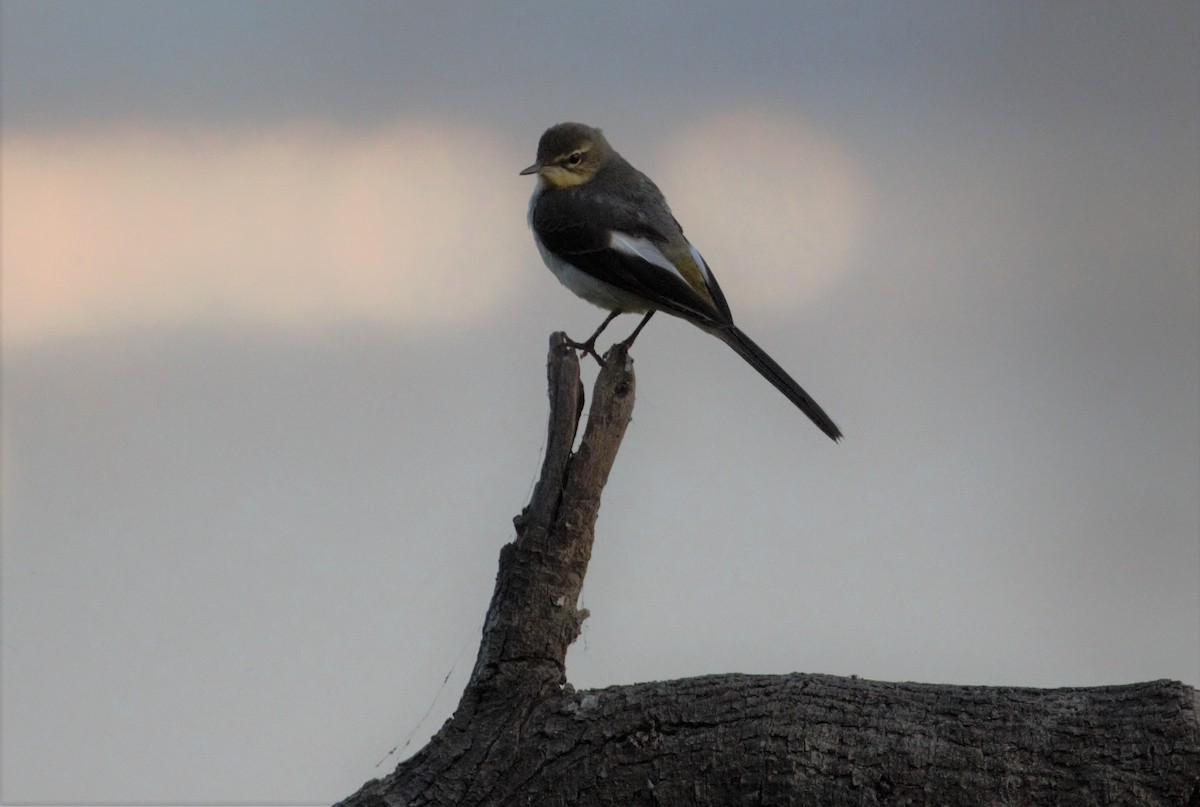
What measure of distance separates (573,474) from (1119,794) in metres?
1.68

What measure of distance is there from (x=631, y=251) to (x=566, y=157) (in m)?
0.82

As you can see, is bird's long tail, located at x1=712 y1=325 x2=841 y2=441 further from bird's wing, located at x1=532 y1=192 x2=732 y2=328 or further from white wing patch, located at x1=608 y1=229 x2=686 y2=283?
white wing patch, located at x1=608 y1=229 x2=686 y2=283

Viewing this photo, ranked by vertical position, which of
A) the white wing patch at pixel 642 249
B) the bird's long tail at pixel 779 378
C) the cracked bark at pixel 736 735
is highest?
the white wing patch at pixel 642 249

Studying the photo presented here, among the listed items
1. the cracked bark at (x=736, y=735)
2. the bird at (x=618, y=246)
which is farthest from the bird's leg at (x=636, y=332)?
the cracked bark at (x=736, y=735)

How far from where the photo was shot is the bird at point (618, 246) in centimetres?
427

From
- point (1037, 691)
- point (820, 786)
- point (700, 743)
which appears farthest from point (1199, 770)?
point (700, 743)

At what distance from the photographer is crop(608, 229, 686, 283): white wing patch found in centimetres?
442

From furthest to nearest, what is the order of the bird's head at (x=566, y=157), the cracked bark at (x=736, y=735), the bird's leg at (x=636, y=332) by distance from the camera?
the bird's head at (x=566, y=157) < the bird's leg at (x=636, y=332) < the cracked bark at (x=736, y=735)

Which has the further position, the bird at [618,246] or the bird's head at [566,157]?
the bird's head at [566,157]

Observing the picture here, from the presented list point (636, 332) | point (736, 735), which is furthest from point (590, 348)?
point (736, 735)

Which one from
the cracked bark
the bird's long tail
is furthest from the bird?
the cracked bark

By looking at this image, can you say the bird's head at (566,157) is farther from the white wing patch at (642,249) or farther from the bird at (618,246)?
the white wing patch at (642,249)

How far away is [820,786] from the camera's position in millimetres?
2992

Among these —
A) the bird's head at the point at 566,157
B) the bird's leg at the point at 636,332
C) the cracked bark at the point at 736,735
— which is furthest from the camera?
the bird's head at the point at 566,157
